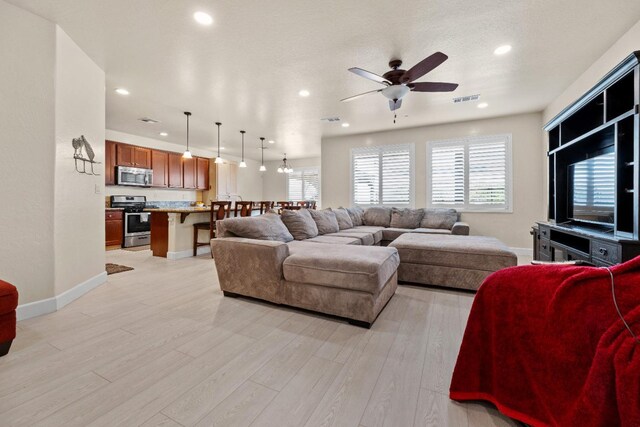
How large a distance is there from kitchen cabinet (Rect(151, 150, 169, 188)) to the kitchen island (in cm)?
233

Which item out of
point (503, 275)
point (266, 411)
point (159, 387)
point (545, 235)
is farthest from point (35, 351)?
point (545, 235)

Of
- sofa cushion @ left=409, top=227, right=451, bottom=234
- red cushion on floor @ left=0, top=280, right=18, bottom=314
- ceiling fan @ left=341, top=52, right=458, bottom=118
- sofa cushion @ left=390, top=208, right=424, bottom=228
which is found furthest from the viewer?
sofa cushion @ left=390, top=208, right=424, bottom=228

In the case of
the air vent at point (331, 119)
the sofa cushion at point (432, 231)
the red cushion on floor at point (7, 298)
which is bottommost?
the red cushion on floor at point (7, 298)

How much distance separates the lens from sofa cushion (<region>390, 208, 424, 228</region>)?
5.40 metres

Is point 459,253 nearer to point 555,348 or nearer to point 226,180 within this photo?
point 555,348

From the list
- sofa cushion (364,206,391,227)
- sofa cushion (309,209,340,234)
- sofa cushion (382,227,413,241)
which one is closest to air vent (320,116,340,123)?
sofa cushion (309,209,340,234)

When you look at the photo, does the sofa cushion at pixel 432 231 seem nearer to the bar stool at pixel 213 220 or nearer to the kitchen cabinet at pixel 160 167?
the bar stool at pixel 213 220

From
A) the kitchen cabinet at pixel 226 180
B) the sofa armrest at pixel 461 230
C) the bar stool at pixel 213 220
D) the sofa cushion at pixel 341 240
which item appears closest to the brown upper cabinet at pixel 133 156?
the kitchen cabinet at pixel 226 180

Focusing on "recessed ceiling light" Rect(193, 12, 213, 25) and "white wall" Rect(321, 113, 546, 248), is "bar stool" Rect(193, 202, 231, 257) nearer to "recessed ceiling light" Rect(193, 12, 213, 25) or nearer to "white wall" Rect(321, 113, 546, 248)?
"recessed ceiling light" Rect(193, 12, 213, 25)

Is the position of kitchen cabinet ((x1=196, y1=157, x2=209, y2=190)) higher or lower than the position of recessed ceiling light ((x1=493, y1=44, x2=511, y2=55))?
lower

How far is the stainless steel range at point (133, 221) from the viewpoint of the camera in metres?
5.81

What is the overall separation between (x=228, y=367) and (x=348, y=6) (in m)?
2.85

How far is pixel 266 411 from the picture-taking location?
1296 mm

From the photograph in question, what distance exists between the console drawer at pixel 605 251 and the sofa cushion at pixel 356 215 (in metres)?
3.64
